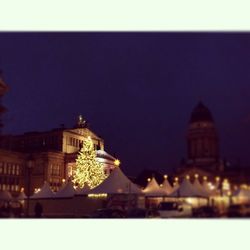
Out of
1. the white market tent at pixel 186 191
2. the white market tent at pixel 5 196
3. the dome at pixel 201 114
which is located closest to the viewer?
the dome at pixel 201 114

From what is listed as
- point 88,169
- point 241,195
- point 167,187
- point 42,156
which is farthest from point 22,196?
point 241,195

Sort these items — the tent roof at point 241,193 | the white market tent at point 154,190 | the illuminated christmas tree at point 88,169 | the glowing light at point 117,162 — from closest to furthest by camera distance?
the tent roof at point 241,193 → the white market tent at point 154,190 → the glowing light at point 117,162 → the illuminated christmas tree at point 88,169

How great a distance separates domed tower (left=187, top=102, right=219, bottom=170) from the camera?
39.0 ft

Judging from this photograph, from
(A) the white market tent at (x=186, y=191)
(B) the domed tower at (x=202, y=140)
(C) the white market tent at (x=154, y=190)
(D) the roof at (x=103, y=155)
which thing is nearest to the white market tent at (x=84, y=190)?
(D) the roof at (x=103, y=155)

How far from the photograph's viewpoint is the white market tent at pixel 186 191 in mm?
12116

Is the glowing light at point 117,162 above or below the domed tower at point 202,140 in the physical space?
below

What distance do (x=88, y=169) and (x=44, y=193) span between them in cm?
137

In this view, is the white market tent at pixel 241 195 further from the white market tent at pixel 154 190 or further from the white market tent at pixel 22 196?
the white market tent at pixel 22 196

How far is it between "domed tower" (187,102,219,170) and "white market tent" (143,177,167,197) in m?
0.90

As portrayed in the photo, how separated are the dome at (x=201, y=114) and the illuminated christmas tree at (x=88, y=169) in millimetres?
2637

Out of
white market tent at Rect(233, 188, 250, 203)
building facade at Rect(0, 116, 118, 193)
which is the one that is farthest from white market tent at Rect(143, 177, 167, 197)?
white market tent at Rect(233, 188, 250, 203)
